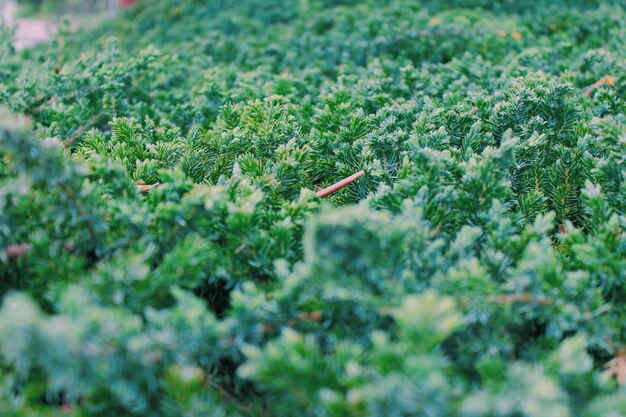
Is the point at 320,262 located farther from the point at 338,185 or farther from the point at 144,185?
the point at 144,185

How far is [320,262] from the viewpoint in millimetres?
965

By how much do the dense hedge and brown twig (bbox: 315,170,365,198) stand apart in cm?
3

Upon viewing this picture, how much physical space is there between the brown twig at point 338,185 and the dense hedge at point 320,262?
3cm

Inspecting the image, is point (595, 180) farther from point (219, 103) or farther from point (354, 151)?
point (219, 103)

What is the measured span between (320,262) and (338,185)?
1.98 feet

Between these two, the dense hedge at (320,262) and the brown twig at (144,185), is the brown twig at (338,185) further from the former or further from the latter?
the brown twig at (144,185)

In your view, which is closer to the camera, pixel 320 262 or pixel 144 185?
pixel 320 262

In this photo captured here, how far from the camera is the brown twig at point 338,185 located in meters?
1.53

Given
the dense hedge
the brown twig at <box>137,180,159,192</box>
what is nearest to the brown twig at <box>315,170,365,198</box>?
the dense hedge

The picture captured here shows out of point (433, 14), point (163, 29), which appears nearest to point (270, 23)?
point (163, 29)

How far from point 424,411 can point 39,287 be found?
0.79m

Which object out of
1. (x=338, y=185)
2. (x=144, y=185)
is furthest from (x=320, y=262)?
(x=144, y=185)

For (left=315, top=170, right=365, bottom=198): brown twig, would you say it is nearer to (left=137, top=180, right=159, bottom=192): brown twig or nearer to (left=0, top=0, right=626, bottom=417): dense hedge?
(left=0, top=0, right=626, bottom=417): dense hedge

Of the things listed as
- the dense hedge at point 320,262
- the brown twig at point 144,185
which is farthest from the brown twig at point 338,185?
the brown twig at point 144,185
